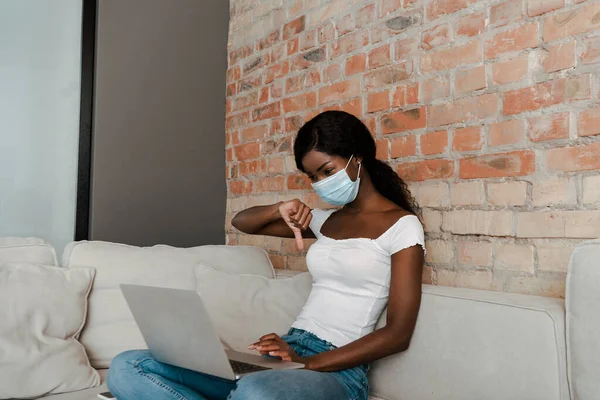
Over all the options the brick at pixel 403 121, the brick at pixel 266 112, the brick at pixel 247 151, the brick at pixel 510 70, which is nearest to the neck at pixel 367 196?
the brick at pixel 403 121

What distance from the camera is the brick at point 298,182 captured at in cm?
253

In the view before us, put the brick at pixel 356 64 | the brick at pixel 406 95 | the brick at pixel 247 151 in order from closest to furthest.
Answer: the brick at pixel 406 95
the brick at pixel 356 64
the brick at pixel 247 151

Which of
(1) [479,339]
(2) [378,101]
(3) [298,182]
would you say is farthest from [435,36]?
(1) [479,339]

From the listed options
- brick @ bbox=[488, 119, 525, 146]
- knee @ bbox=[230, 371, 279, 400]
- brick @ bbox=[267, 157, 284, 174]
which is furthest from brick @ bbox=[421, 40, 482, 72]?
knee @ bbox=[230, 371, 279, 400]

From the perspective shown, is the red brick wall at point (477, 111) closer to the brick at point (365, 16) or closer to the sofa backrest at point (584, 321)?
the brick at point (365, 16)

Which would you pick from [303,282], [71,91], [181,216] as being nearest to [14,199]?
[71,91]

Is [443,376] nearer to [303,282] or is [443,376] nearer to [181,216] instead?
[303,282]

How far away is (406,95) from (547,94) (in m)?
0.52

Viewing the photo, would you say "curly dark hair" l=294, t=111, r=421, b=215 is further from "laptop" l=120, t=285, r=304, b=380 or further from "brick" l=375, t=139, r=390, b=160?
"laptop" l=120, t=285, r=304, b=380

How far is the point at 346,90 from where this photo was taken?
2338mm

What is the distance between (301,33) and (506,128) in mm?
1140

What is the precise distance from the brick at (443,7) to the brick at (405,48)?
0.10m

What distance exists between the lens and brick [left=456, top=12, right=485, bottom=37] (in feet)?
5.99

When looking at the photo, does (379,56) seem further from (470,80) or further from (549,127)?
(549,127)
